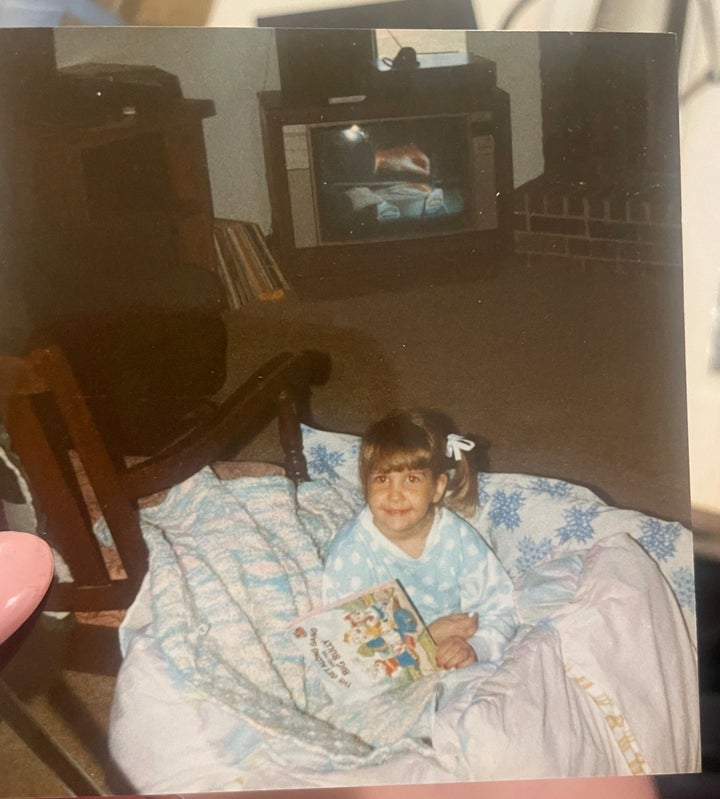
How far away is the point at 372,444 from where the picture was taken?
1.06 metres

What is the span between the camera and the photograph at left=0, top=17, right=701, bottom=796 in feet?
3.35

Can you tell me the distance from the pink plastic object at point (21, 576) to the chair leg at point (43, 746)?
0.11 meters

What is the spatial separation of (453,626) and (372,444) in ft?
0.89

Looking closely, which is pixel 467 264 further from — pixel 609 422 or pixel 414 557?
pixel 414 557

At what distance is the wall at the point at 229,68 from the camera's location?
0.98m

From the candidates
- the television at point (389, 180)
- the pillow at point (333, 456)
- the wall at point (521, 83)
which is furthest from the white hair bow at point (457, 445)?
the wall at point (521, 83)

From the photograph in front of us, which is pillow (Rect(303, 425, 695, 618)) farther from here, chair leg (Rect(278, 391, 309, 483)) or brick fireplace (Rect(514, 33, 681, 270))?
brick fireplace (Rect(514, 33, 681, 270))

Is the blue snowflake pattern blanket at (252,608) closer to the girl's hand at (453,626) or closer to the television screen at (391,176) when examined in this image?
the girl's hand at (453,626)

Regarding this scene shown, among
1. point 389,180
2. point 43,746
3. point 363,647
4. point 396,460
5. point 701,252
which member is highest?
point 389,180

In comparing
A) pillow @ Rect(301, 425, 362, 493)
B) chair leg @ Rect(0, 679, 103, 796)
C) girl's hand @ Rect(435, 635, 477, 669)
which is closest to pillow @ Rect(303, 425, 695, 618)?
pillow @ Rect(301, 425, 362, 493)

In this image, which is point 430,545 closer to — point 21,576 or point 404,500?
point 404,500

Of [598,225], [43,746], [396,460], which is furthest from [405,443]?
[43,746]

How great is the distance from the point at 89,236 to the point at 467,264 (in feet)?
1.61

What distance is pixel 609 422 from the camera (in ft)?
3.53
